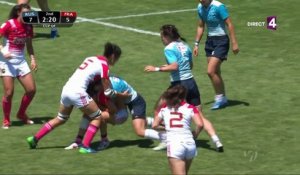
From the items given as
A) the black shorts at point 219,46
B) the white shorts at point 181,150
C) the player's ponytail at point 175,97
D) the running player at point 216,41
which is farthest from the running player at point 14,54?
the white shorts at point 181,150

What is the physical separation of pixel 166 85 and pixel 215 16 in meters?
2.64

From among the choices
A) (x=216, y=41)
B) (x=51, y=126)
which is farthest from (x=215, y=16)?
(x=51, y=126)

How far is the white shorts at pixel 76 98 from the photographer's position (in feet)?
46.0

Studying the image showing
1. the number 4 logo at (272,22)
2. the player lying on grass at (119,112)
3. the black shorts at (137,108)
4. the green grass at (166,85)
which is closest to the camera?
the green grass at (166,85)

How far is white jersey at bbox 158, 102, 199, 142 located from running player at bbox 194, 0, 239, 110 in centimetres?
457

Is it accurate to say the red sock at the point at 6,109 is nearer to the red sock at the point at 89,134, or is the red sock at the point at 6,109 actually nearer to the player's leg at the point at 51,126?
the player's leg at the point at 51,126

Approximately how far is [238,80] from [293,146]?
4661 mm

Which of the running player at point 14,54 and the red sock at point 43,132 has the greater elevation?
the running player at point 14,54

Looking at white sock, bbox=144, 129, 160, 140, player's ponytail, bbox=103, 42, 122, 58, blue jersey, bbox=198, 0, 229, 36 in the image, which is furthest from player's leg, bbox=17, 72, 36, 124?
blue jersey, bbox=198, 0, 229, 36

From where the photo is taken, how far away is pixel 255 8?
25.1 metres

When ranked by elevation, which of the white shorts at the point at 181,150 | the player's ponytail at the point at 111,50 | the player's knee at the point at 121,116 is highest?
the player's ponytail at the point at 111,50

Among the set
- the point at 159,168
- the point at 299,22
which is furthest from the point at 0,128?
the point at 299,22

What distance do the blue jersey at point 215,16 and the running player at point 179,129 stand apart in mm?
4595

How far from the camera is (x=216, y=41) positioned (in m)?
16.9
